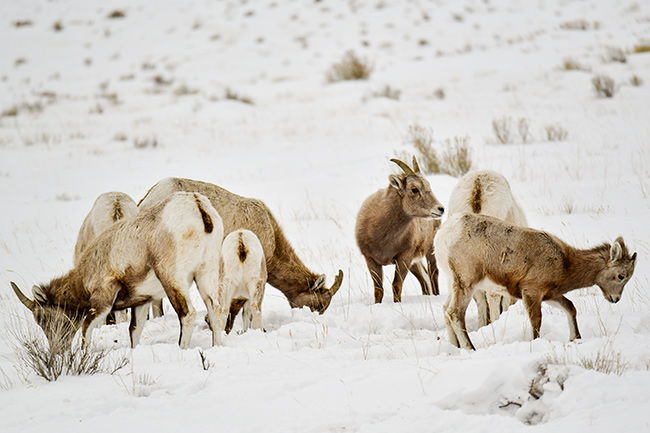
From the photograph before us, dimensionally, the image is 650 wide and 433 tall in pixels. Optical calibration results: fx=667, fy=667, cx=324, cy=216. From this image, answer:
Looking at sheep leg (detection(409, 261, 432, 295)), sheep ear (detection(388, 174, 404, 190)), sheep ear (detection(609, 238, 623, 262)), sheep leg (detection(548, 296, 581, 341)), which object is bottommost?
sheep leg (detection(409, 261, 432, 295))

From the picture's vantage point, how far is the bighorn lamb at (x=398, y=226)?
8.30 m

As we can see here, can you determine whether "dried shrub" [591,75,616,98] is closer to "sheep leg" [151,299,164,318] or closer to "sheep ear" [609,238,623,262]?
"sheep ear" [609,238,623,262]

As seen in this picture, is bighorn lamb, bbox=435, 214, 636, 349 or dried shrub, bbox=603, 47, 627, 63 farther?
dried shrub, bbox=603, 47, 627, 63

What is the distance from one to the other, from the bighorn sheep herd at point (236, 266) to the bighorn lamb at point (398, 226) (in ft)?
0.89

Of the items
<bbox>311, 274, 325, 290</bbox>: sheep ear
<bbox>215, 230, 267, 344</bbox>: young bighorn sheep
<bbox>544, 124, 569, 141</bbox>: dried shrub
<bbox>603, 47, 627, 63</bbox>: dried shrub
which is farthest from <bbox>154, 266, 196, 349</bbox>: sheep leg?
<bbox>603, 47, 627, 63</bbox>: dried shrub

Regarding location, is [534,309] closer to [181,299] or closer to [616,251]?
[616,251]

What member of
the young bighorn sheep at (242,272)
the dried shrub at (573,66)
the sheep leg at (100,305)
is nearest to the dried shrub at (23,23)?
the dried shrub at (573,66)

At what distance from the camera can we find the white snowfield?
14.4ft

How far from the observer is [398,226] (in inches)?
336

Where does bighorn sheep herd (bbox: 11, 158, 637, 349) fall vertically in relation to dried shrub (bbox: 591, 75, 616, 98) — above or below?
above

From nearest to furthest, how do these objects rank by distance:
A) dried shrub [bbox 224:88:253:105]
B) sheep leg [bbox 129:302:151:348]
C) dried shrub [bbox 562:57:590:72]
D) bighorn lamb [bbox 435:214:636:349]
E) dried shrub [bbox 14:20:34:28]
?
bighorn lamb [bbox 435:214:636:349] < sheep leg [bbox 129:302:151:348] < dried shrub [bbox 562:57:590:72] < dried shrub [bbox 224:88:253:105] < dried shrub [bbox 14:20:34:28]

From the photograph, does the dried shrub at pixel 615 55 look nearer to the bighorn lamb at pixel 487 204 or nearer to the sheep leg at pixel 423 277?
the sheep leg at pixel 423 277

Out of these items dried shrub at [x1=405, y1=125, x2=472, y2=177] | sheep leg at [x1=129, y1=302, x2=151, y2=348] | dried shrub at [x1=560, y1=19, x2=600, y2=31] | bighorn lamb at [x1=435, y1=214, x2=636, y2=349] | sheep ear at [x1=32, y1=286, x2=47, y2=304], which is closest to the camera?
bighorn lamb at [x1=435, y1=214, x2=636, y2=349]

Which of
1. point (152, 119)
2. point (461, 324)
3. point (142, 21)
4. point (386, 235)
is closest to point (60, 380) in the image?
point (461, 324)
